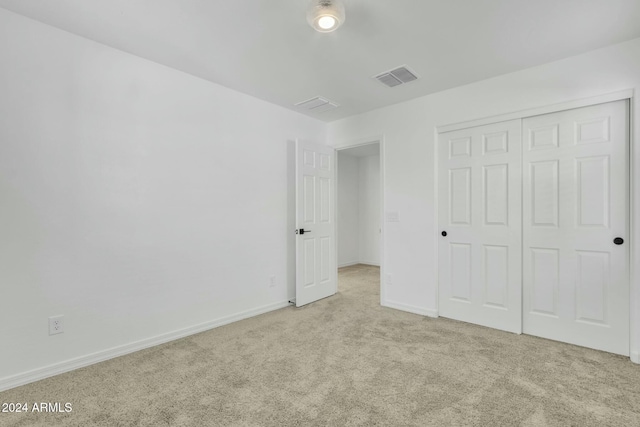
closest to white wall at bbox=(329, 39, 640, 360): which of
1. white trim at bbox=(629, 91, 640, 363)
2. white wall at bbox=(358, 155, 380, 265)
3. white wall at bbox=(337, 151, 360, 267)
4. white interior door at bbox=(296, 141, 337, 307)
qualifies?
white trim at bbox=(629, 91, 640, 363)

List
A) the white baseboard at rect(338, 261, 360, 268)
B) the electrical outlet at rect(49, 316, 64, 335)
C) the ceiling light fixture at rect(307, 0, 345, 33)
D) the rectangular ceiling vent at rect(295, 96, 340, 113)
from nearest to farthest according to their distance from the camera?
the ceiling light fixture at rect(307, 0, 345, 33)
the electrical outlet at rect(49, 316, 64, 335)
the rectangular ceiling vent at rect(295, 96, 340, 113)
the white baseboard at rect(338, 261, 360, 268)

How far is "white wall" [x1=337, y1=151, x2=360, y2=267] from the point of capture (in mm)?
6668

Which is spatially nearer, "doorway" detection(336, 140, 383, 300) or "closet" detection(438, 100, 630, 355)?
"closet" detection(438, 100, 630, 355)

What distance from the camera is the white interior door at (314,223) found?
3787 mm

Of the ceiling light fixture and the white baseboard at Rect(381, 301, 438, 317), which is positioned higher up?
the ceiling light fixture

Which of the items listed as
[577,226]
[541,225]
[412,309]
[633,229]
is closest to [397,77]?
[541,225]

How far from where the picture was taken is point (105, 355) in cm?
242

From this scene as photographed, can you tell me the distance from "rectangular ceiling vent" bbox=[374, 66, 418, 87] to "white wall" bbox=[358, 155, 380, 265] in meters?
3.72

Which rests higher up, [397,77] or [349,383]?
[397,77]

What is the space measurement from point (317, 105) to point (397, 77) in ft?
3.64

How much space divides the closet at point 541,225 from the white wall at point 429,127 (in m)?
0.12

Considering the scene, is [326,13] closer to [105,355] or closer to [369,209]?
[105,355]

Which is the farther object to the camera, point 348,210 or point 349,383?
point 348,210

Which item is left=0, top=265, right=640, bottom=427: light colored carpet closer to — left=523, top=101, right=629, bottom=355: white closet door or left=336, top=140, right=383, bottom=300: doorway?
left=523, top=101, right=629, bottom=355: white closet door
